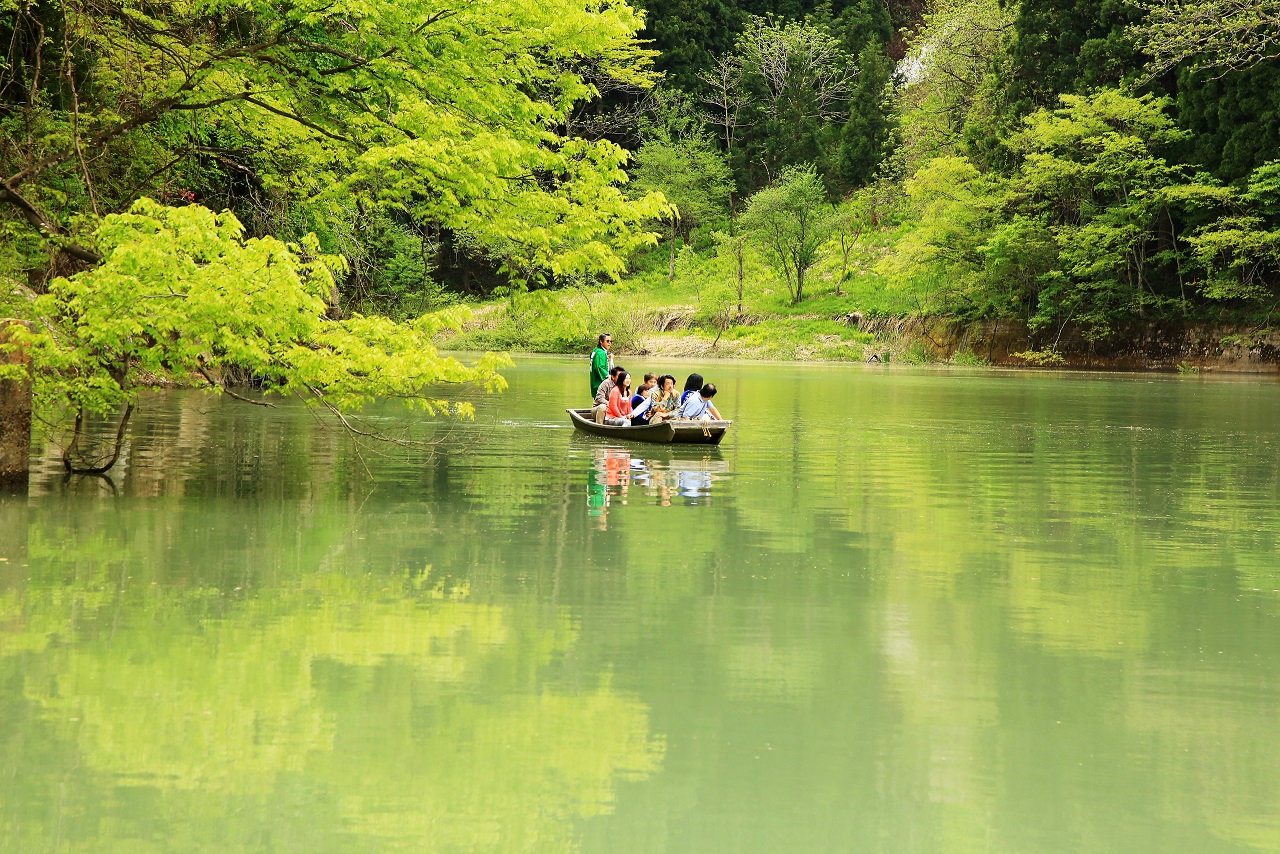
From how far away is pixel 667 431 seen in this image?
1836 centimetres

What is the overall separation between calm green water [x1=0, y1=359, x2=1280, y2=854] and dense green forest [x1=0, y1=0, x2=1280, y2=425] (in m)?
1.85

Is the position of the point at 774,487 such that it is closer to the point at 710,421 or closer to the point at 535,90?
the point at 710,421

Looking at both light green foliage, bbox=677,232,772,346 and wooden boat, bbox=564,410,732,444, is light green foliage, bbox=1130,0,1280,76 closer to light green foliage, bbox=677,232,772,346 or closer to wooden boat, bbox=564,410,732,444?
wooden boat, bbox=564,410,732,444

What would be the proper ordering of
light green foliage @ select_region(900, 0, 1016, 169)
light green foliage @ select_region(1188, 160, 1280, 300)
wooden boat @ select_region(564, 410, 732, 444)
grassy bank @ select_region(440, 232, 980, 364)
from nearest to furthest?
wooden boat @ select_region(564, 410, 732, 444)
light green foliage @ select_region(1188, 160, 1280, 300)
light green foliage @ select_region(900, 0, 1016, 169)
grassy bank @ select_region(440, 232, 980, 364)

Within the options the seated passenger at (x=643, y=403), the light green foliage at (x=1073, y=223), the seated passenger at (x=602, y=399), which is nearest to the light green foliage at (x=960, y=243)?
the light green foliage at (x=1073, y=223)

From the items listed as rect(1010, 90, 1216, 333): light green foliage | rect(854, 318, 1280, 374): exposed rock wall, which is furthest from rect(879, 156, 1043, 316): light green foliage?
rect(1010, 90, 1216, 333): light green foliage

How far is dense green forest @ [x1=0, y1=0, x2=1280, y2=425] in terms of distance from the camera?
1084 cm

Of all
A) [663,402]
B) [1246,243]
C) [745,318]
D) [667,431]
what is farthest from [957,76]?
[667,431]

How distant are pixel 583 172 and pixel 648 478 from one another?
3.64 metres

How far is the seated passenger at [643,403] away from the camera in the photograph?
19609 millimetres

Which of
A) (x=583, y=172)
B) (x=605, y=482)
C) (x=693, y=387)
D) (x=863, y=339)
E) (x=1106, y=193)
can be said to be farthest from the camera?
(x=863, y=339)

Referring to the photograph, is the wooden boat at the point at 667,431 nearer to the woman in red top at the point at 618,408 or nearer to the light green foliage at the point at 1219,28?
the woman in red top at the point at 618,408

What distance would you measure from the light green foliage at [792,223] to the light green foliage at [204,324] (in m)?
54.4

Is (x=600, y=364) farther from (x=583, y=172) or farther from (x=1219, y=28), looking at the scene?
(x=1219, y=28)
